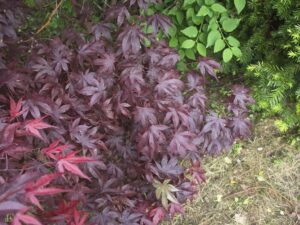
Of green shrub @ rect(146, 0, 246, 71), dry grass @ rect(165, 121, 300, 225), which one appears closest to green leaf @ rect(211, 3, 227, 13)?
green shrub @ rect(146, 0, 246, 71)

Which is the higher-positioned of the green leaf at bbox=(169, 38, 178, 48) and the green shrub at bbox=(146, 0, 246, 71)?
the green shrub at bbox=(146, 0, 246, 71)

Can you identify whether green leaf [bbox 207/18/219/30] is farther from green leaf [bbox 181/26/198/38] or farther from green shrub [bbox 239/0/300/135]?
green shrub [bbox 239/0/300/135]

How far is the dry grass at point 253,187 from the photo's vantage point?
2.69m

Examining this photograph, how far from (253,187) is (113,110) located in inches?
49.5

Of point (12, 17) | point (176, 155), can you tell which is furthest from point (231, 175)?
point (12, 17)

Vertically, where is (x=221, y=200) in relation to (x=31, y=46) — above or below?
below

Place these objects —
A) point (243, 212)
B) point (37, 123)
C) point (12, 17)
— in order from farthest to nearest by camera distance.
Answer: point (243, 212) → point (12, 17) → point (37, 123)

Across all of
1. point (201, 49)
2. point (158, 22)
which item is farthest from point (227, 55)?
point (158, 22)

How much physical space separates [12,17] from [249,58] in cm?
183

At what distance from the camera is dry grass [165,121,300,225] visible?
269 centimetres

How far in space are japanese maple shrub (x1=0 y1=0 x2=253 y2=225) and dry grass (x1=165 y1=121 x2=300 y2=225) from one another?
32cm

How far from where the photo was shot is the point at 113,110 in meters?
2.34

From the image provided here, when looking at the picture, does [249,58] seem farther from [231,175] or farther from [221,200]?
[221,200]

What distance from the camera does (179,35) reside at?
10.3 ft
